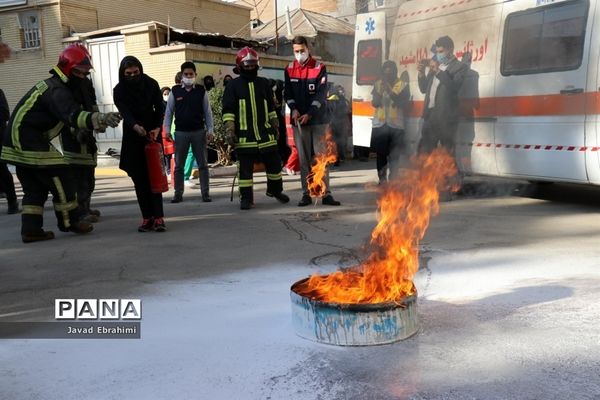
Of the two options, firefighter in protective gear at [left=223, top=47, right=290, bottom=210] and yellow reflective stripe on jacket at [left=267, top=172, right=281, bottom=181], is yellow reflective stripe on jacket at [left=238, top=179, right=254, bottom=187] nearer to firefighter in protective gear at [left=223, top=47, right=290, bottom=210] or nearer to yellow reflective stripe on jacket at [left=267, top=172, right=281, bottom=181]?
firefighter in protective gear at [left=223, top=47, right=290, bottom=210]

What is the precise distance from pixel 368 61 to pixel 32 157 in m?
4.59

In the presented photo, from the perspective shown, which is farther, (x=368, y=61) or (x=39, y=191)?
(x=368, y=61)

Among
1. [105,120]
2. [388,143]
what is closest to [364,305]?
[105,120]

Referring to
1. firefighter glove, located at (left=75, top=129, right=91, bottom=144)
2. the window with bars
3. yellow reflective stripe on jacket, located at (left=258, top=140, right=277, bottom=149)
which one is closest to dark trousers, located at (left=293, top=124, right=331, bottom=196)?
yellow reflective stripe on jacket, located at (left=258, top=140, right=277, bottom=149)

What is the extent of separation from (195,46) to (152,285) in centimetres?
1119

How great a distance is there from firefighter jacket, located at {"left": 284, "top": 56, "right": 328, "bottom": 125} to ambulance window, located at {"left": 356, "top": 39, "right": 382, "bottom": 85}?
633 mm

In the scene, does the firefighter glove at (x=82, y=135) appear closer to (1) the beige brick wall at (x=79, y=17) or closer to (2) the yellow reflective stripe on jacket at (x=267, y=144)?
(2) the yellow reflective stripe on jacket at (x=267, y=144)

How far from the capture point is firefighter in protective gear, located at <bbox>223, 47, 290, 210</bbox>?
7.23m

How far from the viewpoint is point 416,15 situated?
227 inches

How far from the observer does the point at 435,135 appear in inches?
293

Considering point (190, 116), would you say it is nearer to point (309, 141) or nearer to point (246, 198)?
point (246, 198)

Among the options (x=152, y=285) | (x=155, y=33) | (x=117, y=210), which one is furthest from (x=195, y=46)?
(x=152, y=285)

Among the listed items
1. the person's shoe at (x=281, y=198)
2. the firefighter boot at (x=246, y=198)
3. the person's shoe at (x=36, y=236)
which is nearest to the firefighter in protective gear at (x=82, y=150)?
the person's shoe at (x=36, y=236)

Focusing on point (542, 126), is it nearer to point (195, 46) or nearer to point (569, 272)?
point (569, 272)
